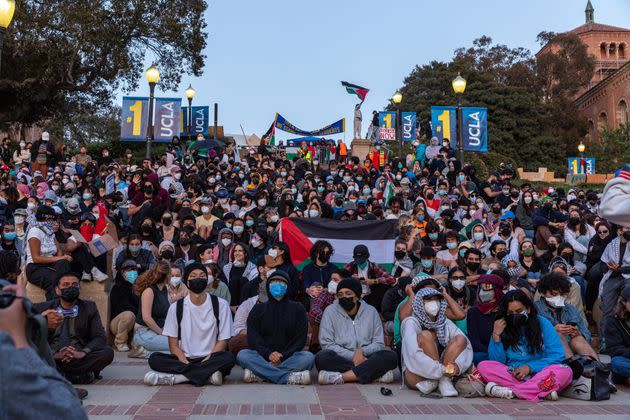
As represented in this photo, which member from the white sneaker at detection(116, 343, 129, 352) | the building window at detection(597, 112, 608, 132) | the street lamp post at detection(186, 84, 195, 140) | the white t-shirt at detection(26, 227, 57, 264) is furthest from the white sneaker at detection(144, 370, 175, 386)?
the building window at detection(597, 112, 608, 132)

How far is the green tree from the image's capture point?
33344 millimetres

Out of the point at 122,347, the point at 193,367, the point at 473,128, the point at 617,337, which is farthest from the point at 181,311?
the point at 473,128

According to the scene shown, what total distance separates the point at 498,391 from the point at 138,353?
5149 mm

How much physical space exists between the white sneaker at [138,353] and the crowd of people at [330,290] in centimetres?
2

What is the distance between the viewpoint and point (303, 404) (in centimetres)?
737

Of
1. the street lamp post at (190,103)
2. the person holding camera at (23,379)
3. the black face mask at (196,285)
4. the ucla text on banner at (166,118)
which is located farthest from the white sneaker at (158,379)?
the street lamp post at (190,103)

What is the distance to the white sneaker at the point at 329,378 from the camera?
8.54 meters

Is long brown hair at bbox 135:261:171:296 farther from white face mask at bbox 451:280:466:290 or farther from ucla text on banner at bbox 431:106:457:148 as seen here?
ucla text on banner at bbox 431:106:457:148

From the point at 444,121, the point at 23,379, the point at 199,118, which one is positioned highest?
the point at 199,118

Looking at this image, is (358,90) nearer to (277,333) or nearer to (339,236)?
(339,236)

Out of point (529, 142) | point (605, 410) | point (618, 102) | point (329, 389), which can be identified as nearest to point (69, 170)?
point (329, 389)

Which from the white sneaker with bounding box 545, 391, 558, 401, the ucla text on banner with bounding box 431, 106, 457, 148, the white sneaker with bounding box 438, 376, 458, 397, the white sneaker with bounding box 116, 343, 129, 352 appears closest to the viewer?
the white sneaker with bounding box 545, 391, 558, 401

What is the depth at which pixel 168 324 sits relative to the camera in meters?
8.78

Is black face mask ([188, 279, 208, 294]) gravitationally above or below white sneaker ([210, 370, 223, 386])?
above
